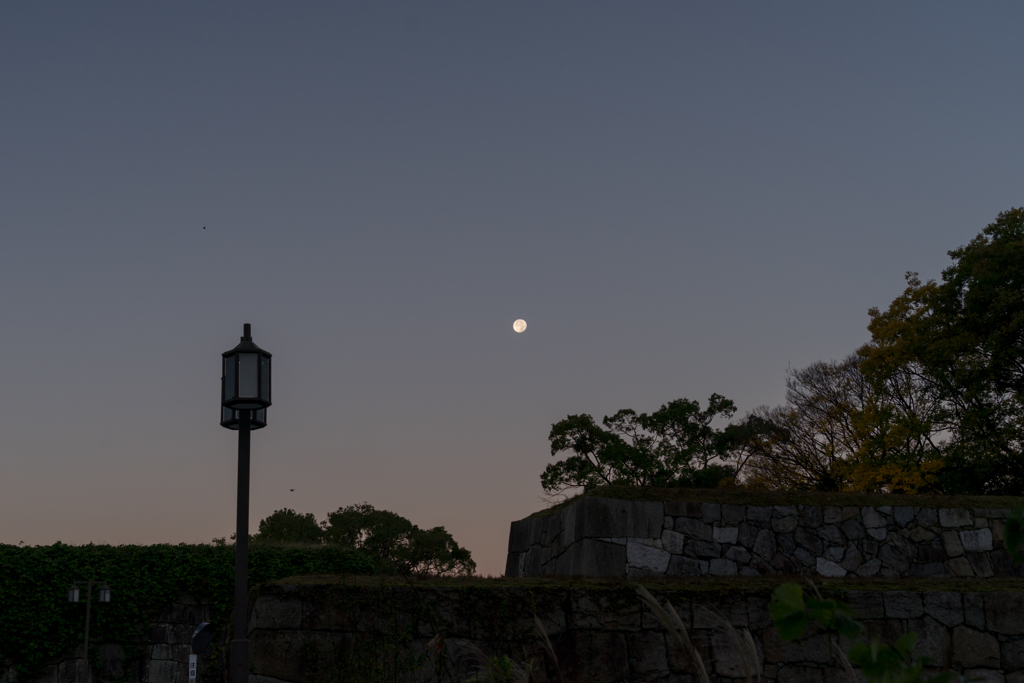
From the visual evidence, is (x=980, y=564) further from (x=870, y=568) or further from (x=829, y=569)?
(x=829, y=569)

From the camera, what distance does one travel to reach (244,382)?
8477 mm

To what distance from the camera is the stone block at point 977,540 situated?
14211 mm

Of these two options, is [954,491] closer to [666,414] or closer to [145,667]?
[666,414]

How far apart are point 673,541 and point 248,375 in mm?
8033

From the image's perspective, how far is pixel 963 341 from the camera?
23.4m

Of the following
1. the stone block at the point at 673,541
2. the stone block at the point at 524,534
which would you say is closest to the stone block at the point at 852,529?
the stone block at the point at 673,541

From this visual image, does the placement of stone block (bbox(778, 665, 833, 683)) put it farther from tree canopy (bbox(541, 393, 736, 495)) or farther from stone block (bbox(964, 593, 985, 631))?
tree canopy (bbox(541, 393, 736, 495))

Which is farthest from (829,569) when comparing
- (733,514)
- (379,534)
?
(379,534)

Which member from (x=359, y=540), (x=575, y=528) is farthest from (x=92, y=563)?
(x=359, y=540)

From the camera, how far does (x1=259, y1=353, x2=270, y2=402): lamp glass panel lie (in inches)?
336

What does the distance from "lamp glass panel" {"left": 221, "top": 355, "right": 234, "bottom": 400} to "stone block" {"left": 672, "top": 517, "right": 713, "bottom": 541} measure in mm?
8067

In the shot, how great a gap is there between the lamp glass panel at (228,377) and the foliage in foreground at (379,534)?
42.2m

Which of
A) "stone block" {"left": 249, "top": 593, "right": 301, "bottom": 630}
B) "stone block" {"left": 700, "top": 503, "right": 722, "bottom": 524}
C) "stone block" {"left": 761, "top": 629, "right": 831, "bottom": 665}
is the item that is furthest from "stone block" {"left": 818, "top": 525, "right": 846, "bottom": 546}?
"stone block" {"left": 249, "top": 593, "right": 301, "bottom": 630}

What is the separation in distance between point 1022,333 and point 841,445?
7489 millimetres
